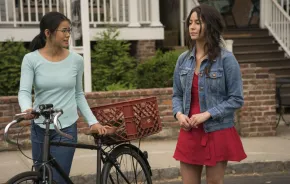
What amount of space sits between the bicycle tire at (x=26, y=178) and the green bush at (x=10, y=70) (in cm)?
568

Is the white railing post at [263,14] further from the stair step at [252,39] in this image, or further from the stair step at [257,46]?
the stair step at [257,46]

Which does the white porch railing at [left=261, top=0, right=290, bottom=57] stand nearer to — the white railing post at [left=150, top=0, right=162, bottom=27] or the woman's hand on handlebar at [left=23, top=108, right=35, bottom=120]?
the white railing post at [left=150, top=0, right=162, bottom=27]

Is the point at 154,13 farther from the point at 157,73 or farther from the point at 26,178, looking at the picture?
the point at 26,178

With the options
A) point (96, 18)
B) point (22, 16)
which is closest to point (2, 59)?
point (22, 16)

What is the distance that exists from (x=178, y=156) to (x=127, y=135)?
17.7 inches

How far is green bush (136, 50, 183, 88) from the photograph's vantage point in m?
9.09

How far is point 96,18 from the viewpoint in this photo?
1109cm

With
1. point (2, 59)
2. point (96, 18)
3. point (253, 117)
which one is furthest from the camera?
point (96, 18)

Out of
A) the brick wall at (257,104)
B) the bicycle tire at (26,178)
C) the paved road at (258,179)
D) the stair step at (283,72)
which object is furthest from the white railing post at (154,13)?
the bicycle tire at (26,178)

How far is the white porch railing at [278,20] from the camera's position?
12.0 m

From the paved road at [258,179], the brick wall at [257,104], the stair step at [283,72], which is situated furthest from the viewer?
the stair step at [283,72]

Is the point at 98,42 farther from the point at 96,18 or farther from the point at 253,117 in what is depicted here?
the point at 253,117

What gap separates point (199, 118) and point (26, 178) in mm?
1229

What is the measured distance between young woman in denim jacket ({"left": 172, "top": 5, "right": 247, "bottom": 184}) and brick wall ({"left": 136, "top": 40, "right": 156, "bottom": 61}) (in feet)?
23.9
